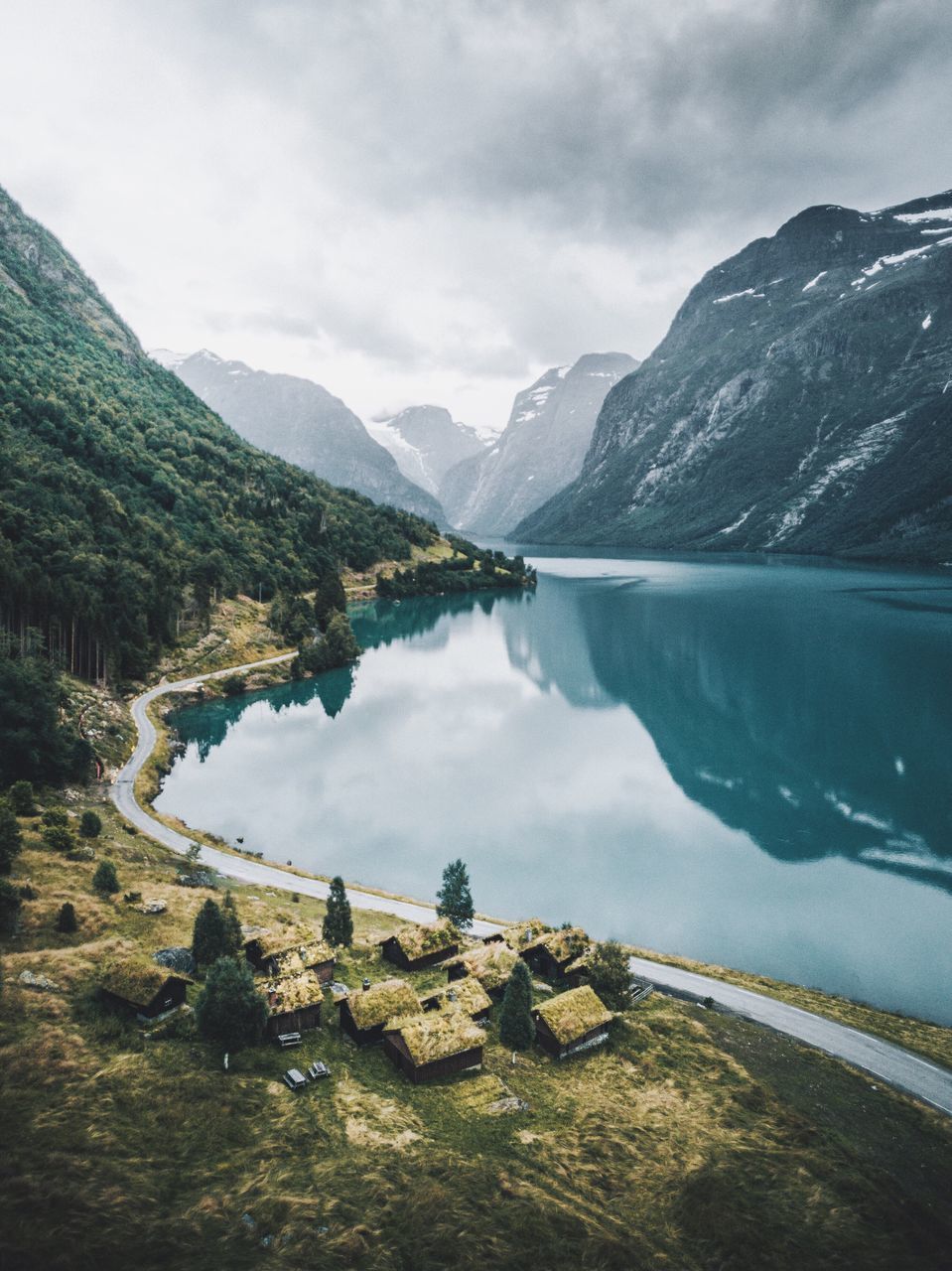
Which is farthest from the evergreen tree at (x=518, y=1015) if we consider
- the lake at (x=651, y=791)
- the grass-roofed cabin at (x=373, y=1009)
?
the lake at (x=651, y=791)

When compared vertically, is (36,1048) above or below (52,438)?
below

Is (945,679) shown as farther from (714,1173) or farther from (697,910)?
(714,1173)

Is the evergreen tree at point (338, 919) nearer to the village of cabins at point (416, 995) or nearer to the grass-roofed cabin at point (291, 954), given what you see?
the village of cabins at point (416, 995)

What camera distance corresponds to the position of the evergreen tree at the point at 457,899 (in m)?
49.1

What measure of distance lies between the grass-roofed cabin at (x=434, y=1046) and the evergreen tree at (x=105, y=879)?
22.8 meters

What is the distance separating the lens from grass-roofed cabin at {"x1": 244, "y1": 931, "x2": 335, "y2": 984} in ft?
124

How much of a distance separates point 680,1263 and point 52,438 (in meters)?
175

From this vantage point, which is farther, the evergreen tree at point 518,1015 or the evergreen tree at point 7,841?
the evergreen tree at point 7,841

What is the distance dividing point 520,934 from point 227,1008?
2053 cm

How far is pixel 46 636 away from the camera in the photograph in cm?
9431

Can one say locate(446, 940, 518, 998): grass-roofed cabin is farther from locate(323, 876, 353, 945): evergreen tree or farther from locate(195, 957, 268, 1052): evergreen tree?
locate(195, 957, 268, 1052): evergreen tree

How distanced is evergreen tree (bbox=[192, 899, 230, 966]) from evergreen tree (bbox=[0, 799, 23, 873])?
15.6m

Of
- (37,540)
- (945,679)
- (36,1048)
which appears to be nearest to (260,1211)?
(36,1048)

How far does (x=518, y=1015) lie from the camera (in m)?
36.0
